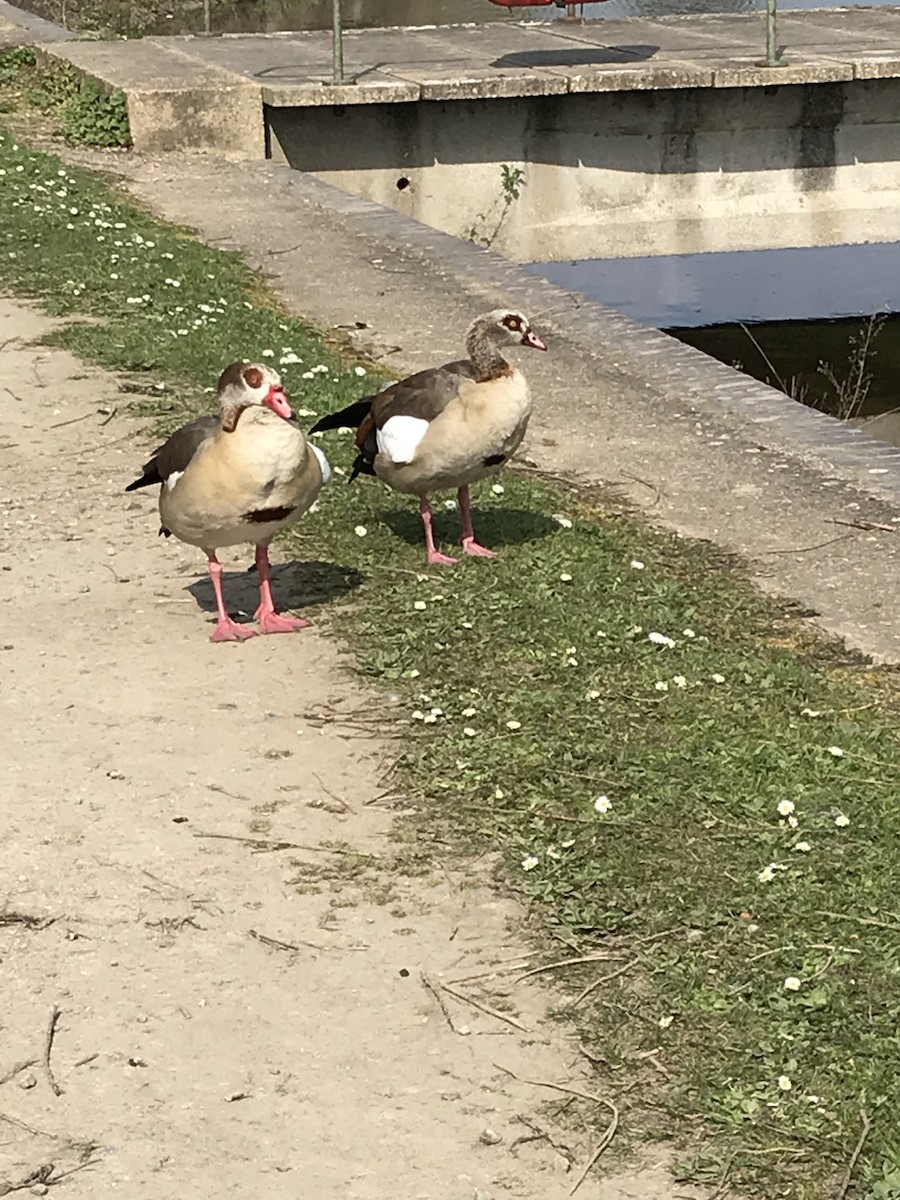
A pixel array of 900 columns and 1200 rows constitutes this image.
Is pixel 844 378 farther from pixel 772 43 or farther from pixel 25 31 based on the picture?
pixel 25 31

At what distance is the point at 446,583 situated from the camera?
748 centimetres

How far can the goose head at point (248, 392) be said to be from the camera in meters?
6.54

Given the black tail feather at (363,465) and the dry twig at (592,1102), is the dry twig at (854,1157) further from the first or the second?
the black tail feather at (363,465)

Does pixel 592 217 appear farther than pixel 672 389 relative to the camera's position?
Yes

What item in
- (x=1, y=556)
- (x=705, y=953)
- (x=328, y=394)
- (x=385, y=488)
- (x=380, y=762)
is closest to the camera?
(x=705, y=953)

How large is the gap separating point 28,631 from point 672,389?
15.0ft

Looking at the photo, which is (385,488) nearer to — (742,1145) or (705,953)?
(705,953)

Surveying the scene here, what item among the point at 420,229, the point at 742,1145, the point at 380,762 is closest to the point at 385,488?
the point at 380,762

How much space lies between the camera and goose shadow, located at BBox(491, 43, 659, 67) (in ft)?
61.6

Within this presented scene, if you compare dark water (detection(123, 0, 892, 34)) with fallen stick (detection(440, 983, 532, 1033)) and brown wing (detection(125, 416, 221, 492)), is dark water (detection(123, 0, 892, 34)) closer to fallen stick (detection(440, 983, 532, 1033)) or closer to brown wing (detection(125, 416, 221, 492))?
brown wing (detection(125, 416, 221, 492))

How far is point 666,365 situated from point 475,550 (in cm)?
354

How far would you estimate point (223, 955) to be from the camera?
4.94 metres

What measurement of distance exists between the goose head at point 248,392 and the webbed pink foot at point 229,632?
82 centimetres

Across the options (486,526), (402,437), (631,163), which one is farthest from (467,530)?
(631,163)
